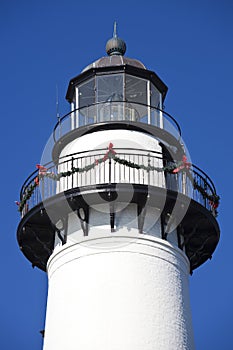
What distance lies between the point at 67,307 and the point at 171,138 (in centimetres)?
612

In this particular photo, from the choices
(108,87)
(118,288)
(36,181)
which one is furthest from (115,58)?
(118,288)

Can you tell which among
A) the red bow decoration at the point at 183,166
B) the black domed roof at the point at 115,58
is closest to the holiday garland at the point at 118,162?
the red bow decoration at the point at 183,166

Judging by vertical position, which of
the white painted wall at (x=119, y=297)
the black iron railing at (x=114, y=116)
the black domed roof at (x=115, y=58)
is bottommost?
the white painted wall at (x=119, y=297)

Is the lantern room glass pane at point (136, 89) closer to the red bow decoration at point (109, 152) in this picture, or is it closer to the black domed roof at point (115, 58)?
the black domed roof at point (115, 58)

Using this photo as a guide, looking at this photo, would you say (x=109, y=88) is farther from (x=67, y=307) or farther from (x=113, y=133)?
(x=67, y=307)

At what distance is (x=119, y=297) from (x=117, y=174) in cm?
357

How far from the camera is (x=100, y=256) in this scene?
25.2 meters

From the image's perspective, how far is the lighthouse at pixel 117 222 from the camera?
80.3 feet

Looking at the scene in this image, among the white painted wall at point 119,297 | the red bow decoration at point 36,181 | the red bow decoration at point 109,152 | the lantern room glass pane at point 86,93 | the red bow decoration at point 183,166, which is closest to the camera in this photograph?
the white painted wall at point 119,297

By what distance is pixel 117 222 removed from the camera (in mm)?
25703

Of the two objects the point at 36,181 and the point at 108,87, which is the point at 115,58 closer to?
the point at 108,87

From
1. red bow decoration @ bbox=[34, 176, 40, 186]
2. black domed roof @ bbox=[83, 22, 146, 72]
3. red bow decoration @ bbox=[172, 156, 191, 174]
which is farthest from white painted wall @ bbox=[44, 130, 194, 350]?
black domed roof @ bbox=[83, 22, 146, 72]

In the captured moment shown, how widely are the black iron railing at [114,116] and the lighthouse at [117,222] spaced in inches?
1.2

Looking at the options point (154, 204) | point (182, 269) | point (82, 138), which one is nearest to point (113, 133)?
point (82, 138)
